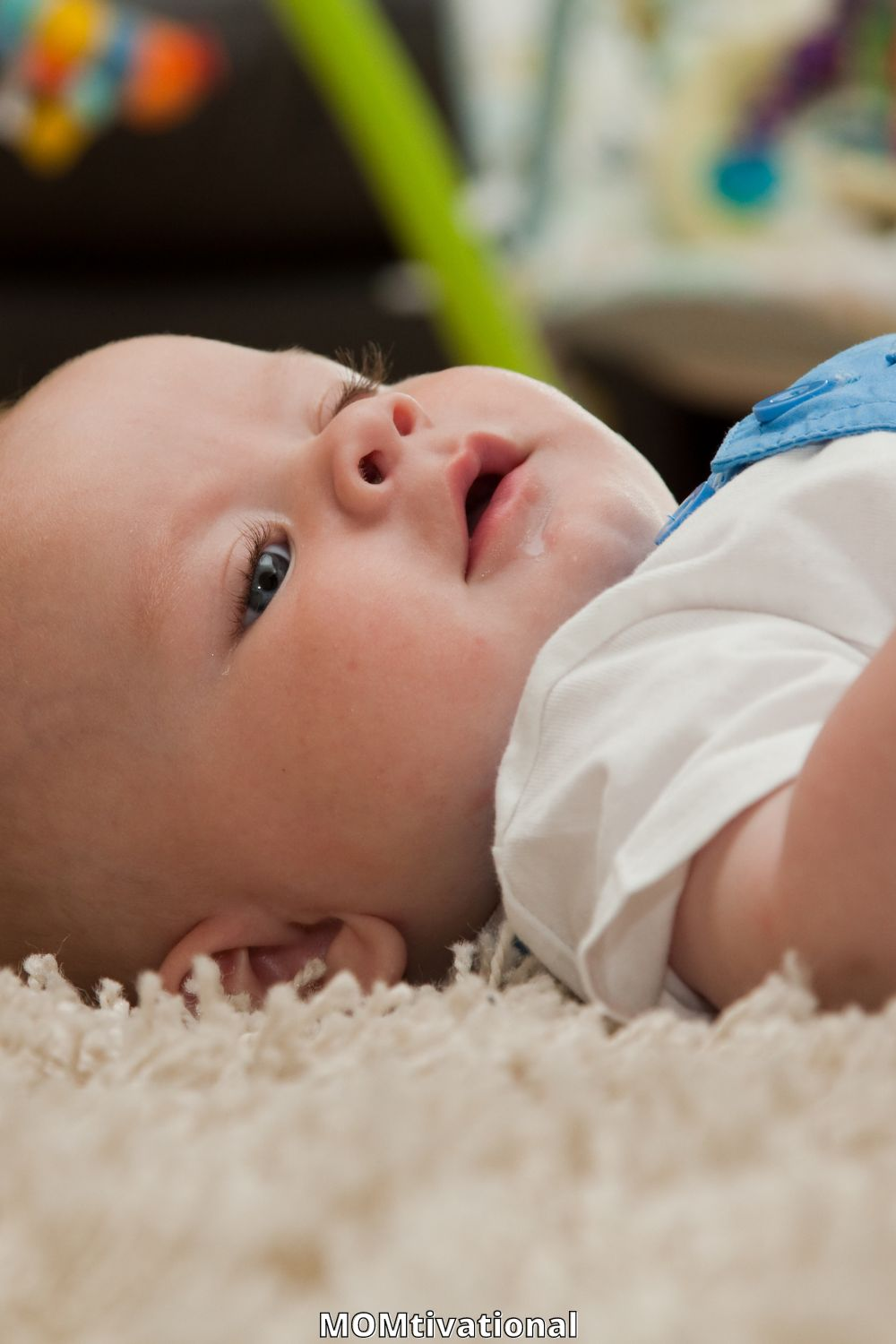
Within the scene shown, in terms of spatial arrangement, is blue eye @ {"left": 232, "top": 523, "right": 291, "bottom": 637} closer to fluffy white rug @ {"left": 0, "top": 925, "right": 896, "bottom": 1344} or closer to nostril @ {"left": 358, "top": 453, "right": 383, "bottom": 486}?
nostril @ {"left": 358, "top": 453, "right": 383, "bottom": 486}

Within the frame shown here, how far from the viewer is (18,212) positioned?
7.55 ft

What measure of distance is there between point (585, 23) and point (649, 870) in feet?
6.86

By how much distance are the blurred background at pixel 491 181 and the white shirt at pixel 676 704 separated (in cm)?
115

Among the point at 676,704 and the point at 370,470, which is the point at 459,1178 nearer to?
the point at 676,704

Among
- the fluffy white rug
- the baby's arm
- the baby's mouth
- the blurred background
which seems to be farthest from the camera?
the blurred background

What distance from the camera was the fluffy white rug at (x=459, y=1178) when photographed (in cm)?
31

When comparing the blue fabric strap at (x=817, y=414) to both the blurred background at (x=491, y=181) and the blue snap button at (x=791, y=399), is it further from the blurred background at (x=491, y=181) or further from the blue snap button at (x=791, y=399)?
the blurred background at (x=491, y=181)

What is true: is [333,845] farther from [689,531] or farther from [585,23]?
[585,23]

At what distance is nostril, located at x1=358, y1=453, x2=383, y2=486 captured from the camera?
0.72 m

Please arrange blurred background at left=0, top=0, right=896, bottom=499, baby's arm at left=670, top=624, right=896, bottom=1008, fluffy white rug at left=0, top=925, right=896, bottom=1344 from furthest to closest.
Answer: blurred background at left=0, top=0, right=896, bottom=499
baby's arm at left=670, top=624, right=896, bottom=1008
fluffy white rug at left=0, top=925, right=896, bottom=1344

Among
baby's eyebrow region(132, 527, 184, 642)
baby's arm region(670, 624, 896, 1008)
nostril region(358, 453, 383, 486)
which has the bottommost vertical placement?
baby's arm region(670, 624, 896, 1008)

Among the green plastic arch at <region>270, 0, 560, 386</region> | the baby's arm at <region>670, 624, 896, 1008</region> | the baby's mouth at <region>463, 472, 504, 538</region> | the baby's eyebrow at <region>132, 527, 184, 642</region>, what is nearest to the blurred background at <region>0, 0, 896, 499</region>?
the green plastic arch at <region>270, 0, 560, 386</region>

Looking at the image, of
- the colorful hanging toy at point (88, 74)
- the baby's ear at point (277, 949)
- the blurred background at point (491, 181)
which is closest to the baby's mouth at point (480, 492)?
the baby's ear at point (277, 949)

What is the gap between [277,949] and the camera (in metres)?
0.72
